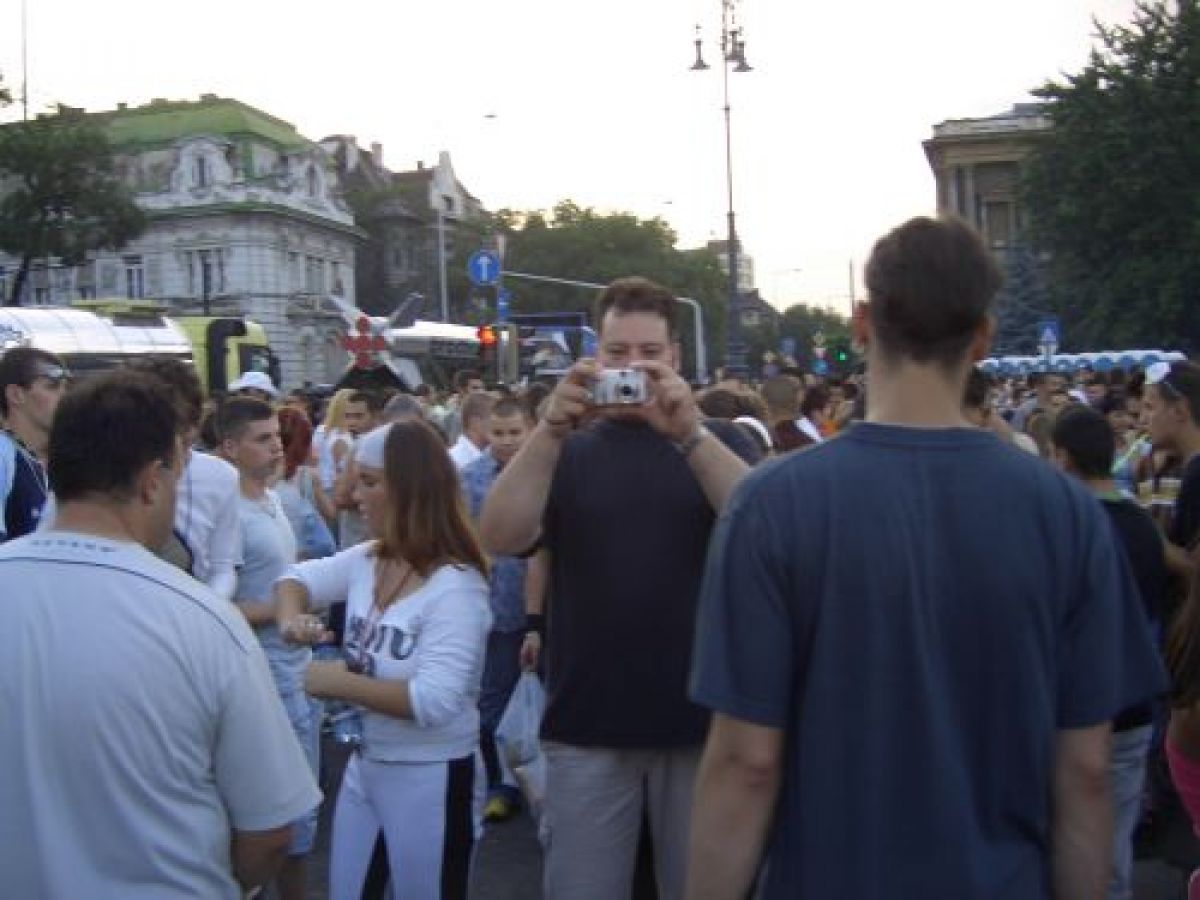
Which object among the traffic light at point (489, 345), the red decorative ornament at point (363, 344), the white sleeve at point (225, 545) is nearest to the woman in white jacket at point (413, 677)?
the white sleeve at point (225, 545)

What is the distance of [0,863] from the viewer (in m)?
2.37

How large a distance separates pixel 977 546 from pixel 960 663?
0.20 metres

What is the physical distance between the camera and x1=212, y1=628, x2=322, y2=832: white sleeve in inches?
97.0

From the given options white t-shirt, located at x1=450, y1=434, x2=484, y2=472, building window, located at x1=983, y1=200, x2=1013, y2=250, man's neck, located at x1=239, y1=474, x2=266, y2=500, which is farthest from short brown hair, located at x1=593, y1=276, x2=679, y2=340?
building window, located at x1=983, y1=200, x2=1013, y2=250

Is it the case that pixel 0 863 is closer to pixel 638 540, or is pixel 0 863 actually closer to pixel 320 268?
pixel 638 540

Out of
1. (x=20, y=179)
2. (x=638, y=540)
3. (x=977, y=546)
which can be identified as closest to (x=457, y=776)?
(x=638, y=540)

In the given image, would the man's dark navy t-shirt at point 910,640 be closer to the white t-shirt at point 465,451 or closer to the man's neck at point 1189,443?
the man's neck at point 1189,443

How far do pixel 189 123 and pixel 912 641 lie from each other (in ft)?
245

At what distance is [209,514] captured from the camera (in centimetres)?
475

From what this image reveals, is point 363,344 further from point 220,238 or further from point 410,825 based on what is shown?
point 220,238

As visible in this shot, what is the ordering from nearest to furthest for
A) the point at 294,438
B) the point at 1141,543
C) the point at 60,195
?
the point at 1141,543, the point at 294,438, the point at 60,195

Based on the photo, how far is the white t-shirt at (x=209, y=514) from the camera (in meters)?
4.70

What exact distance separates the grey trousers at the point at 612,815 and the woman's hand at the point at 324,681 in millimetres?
626

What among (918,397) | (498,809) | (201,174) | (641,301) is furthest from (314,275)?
(918,397)
